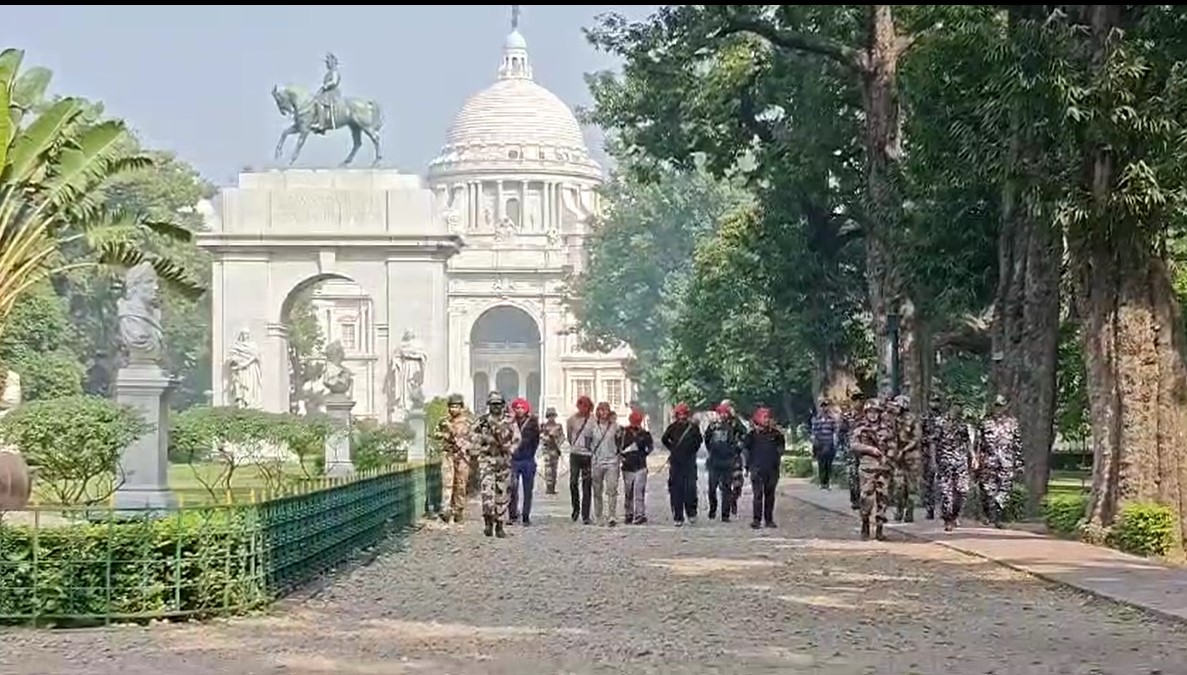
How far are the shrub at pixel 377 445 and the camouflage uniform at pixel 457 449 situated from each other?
3992 mm

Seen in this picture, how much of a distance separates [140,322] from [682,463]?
6895mm

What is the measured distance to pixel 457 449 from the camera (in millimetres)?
23250

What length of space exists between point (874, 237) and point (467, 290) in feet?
255

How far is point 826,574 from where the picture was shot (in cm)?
1631

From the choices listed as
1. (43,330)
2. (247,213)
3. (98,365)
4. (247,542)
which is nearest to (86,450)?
(247,542)

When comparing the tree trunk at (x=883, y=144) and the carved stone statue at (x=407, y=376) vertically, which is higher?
the tree trunk at (x=883, y=144)

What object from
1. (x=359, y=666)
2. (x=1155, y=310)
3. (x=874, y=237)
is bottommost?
(x=359, y=666)

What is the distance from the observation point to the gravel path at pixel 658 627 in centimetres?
1073

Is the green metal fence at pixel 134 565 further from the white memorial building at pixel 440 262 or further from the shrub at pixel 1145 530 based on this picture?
the white memorial building at pixel 440 262

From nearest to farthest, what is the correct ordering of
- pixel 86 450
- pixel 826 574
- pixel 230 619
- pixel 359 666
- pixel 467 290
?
pixel 359 666, pixel 230 619, pixel 826 574, pixel 86 450, pixel 467 290

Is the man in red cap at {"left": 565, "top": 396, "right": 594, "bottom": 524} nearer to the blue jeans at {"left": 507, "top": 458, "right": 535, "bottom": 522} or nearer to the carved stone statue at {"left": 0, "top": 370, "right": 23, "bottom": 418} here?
the blue jeans at {"left": 507, "top": 458, "right": 535, "bottom": 522}

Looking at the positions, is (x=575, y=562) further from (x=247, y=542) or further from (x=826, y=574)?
(x=247, y=542)

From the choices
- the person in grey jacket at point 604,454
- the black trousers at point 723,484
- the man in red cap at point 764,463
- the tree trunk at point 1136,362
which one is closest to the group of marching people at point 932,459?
the man in red cap at point 764,463

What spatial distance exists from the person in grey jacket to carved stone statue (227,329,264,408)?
25179 mm
